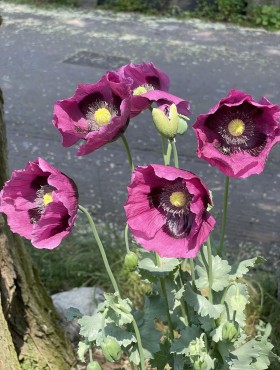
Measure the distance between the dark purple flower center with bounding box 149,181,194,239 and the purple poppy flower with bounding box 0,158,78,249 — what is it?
0.18 m

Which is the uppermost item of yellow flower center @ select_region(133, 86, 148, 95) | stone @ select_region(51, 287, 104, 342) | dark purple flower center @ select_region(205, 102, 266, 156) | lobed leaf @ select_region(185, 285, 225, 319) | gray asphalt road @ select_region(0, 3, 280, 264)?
yellow flower center @ select_region(133, 86, 148, 95)

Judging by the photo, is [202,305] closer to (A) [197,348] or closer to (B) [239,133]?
(A) [197,348]

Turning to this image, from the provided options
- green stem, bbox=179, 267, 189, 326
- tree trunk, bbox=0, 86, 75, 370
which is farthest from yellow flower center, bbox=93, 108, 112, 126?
tree trunk, bbox=0, 86, 75, 370

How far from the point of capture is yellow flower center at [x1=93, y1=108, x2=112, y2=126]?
159 centimetres

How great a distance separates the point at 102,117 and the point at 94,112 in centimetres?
5

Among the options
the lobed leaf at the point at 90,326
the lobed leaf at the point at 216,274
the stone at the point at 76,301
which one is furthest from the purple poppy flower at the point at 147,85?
the stone at the point at 76,301

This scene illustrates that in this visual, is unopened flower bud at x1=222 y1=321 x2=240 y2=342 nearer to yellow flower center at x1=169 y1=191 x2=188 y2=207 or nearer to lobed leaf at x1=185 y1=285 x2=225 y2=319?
lobed leaf at x1=185 y1=285 x2=225 y2=319

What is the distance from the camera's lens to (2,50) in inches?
295

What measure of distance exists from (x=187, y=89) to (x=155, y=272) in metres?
4.75

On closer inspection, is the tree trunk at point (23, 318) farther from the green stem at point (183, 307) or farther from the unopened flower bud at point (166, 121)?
the unopened flower bud at point (166, 121)

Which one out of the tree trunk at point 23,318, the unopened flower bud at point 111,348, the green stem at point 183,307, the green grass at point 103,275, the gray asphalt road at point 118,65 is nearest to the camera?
the unopened flower bud at point 111,348

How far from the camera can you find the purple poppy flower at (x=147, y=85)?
5.34 feet

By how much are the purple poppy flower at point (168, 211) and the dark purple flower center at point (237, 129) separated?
15 centimetres

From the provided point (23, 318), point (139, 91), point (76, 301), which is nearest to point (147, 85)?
point (139, 91)
